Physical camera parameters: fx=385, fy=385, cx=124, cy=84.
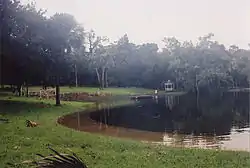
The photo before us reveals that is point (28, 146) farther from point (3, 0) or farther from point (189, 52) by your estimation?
point (189, 52)

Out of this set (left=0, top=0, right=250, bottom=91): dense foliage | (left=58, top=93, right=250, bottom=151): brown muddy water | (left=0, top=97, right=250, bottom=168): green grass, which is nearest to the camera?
(left=0, top=97, right=250, bottom=168): green grass

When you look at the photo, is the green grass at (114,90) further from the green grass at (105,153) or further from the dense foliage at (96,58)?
the green grass at (105,153)

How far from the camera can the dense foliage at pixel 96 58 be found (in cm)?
1942

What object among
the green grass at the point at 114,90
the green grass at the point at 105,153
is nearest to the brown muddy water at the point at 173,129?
the green grass at the point at 105,153

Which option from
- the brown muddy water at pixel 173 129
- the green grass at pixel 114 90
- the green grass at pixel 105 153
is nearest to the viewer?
the green grass at pixel 105 153

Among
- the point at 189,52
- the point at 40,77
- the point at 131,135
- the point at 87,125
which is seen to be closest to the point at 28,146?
the point at 131,135

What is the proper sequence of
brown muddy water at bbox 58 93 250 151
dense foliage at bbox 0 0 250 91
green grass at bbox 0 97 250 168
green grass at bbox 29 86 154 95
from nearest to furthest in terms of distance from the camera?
green grass at bbox 0 97 250 168 < brown muddy water at bbox 58 93 250 151 < dense foliage at bbox 0 0 250 91 < green grass at bbox 29 86 154 95

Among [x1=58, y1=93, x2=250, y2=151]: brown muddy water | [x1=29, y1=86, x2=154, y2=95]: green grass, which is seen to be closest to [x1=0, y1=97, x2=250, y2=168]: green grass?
[x1=58, y1=93, x2=250, y2=151]: brown muddy water

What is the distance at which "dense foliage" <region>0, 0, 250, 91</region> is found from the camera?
19422 millimetres

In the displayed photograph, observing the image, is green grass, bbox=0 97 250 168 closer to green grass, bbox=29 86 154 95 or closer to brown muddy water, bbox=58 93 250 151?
brown muddy water, bbox=58 93 250 151

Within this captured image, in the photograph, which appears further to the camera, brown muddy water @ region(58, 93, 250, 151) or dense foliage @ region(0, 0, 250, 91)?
dense foliage @ region(0, 0, 250, 91)

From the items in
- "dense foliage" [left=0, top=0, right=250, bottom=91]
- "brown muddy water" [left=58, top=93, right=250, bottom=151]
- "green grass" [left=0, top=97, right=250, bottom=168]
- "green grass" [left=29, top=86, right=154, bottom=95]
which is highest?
"dense foliage" [left=0, top=0, right=250, bottom=91]

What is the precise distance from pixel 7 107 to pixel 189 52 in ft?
122

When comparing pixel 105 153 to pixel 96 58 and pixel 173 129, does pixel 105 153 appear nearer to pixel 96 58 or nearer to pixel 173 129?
pixel 173 129
